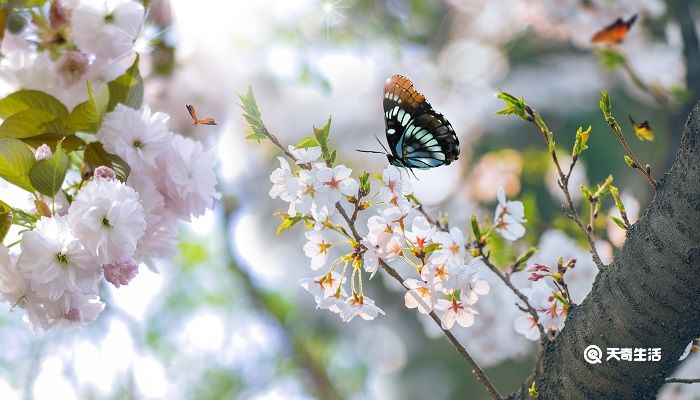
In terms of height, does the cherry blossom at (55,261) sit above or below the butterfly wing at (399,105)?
below

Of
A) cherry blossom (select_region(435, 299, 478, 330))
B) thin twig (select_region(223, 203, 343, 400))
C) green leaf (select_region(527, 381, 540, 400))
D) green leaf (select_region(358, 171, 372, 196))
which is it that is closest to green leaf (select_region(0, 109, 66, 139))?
green leaf (select_region(358, 171, 372, 196))

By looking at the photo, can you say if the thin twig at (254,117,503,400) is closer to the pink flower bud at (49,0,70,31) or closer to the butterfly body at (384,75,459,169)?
the butterfly body at (384,75,459,169)

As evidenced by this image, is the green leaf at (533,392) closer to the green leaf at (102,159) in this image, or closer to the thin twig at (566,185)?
the thin twig at (566,185)

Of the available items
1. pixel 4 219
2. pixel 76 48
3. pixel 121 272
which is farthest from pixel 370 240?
pixel 76 48

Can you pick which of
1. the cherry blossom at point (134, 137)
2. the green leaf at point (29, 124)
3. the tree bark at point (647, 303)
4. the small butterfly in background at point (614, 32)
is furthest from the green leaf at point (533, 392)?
the small butterfly in background at point (614, 32)

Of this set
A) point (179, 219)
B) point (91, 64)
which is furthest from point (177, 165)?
point (91, 64)

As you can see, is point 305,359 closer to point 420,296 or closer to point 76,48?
point 76,48
